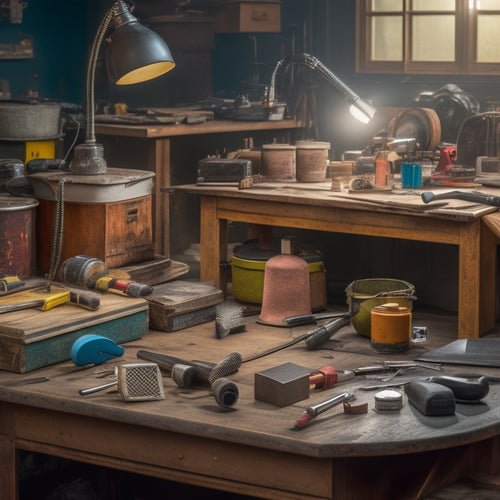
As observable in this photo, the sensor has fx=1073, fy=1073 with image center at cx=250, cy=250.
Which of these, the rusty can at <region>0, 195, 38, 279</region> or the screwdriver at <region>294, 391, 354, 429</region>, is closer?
the screwdriver at <region>294, 391, 354, 429</region>

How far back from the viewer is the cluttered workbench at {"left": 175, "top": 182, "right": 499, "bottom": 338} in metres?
4.11

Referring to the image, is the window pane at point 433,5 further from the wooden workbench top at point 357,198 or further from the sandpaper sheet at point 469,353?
the sandpaper sheet at point 469,353

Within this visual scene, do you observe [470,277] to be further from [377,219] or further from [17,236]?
[17,236]

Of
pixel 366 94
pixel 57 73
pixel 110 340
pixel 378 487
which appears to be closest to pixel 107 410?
pixel 110 340

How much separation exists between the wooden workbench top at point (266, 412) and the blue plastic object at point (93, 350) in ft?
0.11

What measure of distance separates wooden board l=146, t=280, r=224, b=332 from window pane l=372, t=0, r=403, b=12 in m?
4.28

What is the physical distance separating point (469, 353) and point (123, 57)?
1.83 metres

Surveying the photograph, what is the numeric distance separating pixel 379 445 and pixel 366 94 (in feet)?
18.4

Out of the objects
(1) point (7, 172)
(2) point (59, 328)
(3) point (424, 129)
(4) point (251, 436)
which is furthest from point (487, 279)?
(1) point (7, 172)

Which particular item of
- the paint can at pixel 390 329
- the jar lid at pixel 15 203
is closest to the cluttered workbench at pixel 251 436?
the paint can at pixel 390 329

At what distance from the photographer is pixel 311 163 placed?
5.00 metres

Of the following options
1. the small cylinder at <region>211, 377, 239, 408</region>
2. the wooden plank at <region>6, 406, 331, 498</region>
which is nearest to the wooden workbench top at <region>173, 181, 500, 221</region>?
the small cylinder at <region>211, 377, 239, 408</region>

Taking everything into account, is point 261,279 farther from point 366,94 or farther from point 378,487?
point 366,94

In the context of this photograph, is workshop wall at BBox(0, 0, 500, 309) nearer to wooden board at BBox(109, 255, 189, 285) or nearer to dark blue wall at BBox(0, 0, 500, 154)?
dark blue wall at BBox(0, 0, 500, 154)
